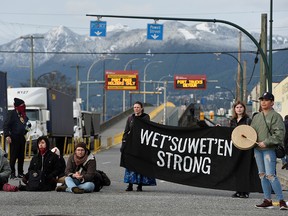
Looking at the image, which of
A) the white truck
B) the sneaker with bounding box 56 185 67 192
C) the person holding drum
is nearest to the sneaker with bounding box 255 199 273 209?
the person holding drum

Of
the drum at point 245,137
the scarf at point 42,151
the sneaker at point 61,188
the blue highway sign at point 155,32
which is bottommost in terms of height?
the sneaker at point 61,188

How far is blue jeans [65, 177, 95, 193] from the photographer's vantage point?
49.9 feet

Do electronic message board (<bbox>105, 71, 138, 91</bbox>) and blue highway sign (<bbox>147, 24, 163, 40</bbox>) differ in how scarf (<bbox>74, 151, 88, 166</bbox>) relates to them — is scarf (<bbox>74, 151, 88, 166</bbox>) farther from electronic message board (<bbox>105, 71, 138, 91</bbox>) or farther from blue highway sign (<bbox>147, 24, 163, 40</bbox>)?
electronic message board (<bbox>105, 71, 138, 91</bbox>)

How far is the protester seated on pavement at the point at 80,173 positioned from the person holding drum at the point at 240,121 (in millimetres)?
2514

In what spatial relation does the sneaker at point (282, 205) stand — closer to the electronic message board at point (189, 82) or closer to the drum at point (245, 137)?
the drum at point (245, 137)

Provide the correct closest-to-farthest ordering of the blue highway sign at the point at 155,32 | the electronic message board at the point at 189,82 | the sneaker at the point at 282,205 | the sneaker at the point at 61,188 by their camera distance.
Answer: the sneaker at the point at 282,205 < the sneaker at the point at 61,188 < the blue highway sign at the point at 155,32 < the electronic message board at the point at 189,82

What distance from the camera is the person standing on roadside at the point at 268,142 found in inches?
508

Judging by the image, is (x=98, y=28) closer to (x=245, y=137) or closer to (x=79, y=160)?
(x=79, y=160)

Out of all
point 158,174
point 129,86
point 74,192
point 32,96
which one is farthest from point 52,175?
point 129,86

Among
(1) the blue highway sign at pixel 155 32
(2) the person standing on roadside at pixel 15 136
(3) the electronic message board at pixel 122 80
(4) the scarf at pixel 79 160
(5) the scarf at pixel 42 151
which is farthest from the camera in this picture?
(3) the electronic message board at pixel 122 80

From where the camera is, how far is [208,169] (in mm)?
15531

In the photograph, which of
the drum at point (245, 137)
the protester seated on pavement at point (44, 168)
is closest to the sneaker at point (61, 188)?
the protester seated on pavement at point (44, 168)

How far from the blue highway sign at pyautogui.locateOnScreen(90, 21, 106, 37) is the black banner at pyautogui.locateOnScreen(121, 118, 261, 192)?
2577 centimetres

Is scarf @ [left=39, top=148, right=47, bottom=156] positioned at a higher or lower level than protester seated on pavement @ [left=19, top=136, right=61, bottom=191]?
higher
